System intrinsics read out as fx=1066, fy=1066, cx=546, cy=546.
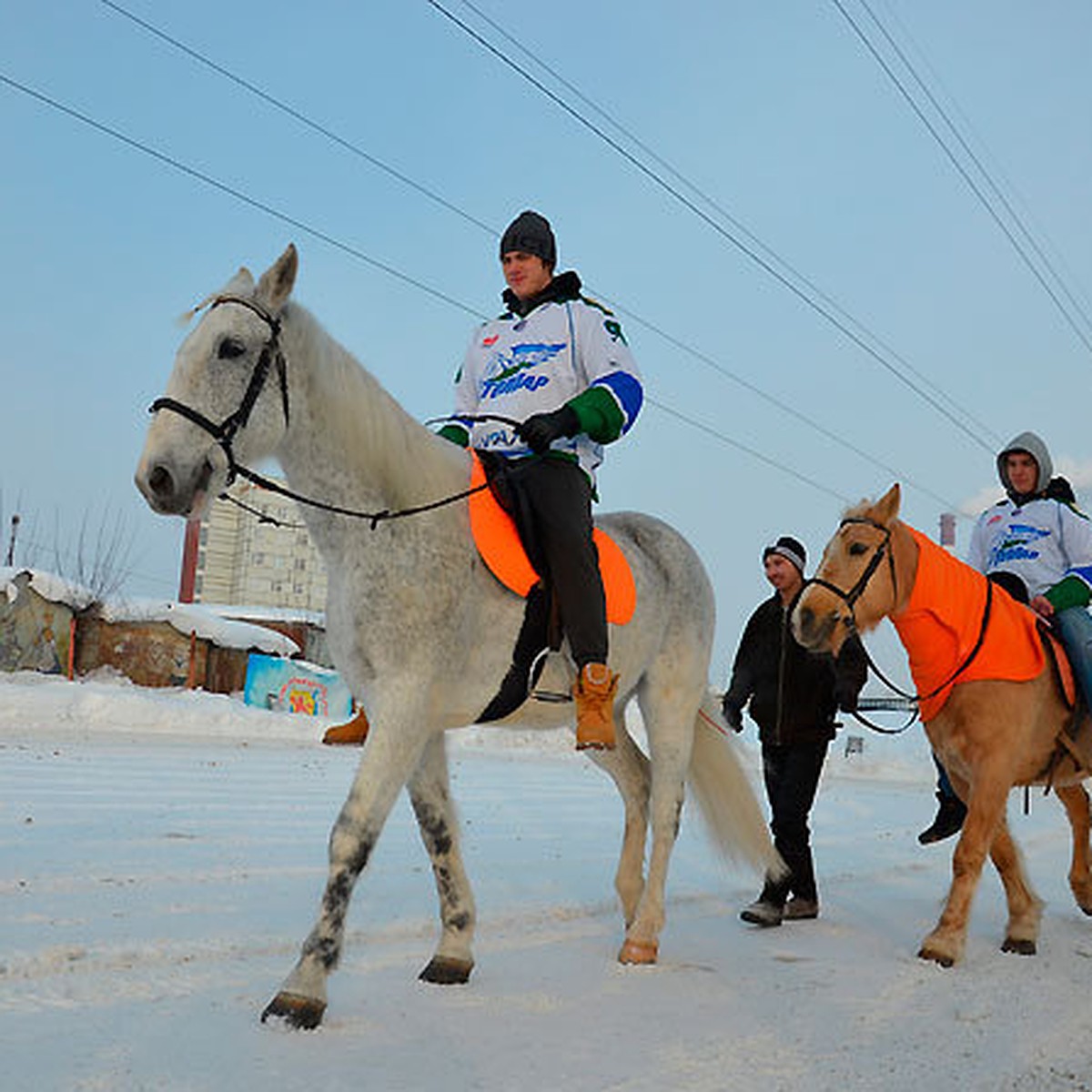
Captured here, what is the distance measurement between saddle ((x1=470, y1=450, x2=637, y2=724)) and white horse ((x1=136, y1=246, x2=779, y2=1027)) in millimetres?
48

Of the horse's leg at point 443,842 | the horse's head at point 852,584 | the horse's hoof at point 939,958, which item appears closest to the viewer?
the horse's leg at point 443,842

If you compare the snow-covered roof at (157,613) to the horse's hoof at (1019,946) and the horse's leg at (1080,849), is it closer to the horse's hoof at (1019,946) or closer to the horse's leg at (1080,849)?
the horse's leg at (1080,849)

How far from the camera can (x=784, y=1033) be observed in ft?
10.9

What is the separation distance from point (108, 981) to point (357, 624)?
1.38 metres

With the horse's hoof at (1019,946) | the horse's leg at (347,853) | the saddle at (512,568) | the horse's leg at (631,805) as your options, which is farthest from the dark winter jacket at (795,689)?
the horse's leg at (347,853)

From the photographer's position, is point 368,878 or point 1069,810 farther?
point 1069,810

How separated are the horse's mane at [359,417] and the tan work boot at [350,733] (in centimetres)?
118

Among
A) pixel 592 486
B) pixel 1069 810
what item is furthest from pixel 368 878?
pixel 1069 810

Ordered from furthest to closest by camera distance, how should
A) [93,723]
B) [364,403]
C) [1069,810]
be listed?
[93,723], [1069,810], [364,403]

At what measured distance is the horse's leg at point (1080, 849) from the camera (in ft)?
20.3

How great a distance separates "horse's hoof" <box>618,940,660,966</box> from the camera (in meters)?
4.30

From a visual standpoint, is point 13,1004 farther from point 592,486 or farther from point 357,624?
point 592,486

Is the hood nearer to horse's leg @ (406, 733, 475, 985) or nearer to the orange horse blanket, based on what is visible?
the orange horse blanket

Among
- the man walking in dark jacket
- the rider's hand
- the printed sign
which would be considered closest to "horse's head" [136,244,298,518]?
the man walking in dark jacket
